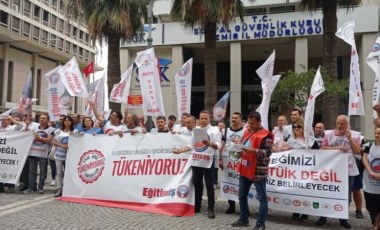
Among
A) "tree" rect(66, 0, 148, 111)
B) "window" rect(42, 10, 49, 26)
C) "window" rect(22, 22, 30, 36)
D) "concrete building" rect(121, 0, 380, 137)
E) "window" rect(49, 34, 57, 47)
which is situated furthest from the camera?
"window" rect(49, 34, 57, 47)

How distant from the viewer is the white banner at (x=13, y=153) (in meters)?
9.74

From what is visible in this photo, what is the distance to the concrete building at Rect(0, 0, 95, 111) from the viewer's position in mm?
48750

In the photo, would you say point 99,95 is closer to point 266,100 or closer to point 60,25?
point 266,100

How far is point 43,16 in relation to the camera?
56719 mm

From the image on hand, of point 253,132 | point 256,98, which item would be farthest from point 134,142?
point 256,98

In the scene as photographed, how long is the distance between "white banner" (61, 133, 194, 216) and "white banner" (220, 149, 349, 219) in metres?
1.50

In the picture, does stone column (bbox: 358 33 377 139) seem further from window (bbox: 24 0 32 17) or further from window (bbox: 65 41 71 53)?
window (bbox: 65 41 71 53)

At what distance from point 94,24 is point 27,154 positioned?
763 cm

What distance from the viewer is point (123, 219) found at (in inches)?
281

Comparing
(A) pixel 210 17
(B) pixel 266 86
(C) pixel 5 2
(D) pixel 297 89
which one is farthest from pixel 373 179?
(C) pixel 5 2

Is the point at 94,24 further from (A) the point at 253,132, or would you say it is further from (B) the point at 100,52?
(A) the point at 253,132

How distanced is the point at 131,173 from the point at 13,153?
10.8ft

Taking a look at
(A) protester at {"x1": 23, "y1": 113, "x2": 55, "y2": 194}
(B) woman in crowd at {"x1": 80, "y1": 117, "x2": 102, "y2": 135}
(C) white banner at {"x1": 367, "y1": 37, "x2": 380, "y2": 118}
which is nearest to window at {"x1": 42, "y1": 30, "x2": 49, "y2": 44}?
(A) protester at {"x1": 23, "y1": 113, "x2": 55, "y2": 194}

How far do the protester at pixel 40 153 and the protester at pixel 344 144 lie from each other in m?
5.89
